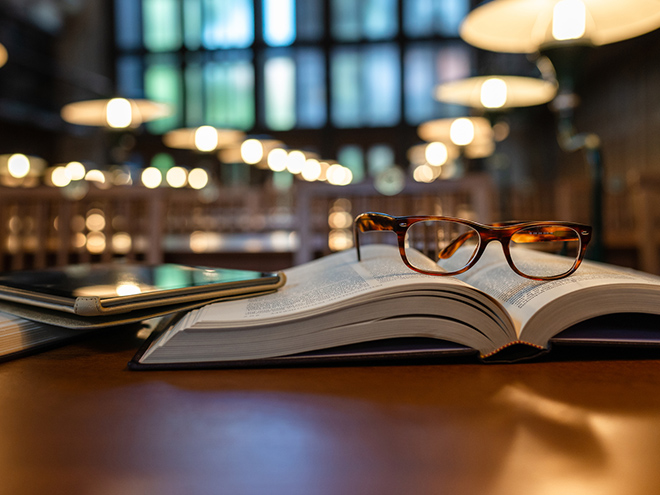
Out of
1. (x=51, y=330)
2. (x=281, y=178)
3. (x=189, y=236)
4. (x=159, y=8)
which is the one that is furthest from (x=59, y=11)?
(x=51, y=330)

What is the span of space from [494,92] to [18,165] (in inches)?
283

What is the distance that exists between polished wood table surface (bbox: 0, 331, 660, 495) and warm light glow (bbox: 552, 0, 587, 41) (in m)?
0.66

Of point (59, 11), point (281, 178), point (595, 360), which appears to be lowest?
point (595, 360)

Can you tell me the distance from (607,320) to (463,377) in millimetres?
154

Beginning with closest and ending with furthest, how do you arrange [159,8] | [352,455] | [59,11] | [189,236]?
[352,455] < [189,236] < [59,11] < [159,8]

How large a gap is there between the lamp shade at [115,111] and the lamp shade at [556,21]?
232 cm

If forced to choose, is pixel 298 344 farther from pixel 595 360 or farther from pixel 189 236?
pixel 189 236

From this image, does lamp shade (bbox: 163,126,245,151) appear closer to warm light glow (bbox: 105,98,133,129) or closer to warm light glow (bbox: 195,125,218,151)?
warm light glow (bbox: 195,125,218,151)

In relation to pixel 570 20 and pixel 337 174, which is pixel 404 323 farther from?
pixel 337 174

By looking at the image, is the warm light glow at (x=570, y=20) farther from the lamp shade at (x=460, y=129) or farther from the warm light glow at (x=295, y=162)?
the warm light glow at (x=295, y=162)

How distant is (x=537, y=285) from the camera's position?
0.43 metres

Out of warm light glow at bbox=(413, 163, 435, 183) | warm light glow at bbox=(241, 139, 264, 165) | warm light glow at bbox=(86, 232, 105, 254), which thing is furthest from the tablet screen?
warm light glow at bbox=(413, 163, 435, 183)

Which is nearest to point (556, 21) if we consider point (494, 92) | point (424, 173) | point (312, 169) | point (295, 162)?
point (494, 92)

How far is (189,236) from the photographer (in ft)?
7.02
